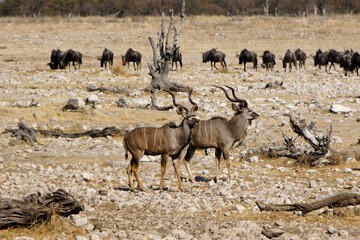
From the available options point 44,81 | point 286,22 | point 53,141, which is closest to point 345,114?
point 53,141

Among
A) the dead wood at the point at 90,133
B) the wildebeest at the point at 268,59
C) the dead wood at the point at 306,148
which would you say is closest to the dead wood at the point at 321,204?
the dead wood at the point at 306,148

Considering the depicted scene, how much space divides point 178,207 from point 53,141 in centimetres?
548

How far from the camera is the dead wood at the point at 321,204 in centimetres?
651

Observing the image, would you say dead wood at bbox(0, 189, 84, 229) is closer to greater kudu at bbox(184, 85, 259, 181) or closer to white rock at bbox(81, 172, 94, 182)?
white rock at bbox(81, 172, 94, 182)

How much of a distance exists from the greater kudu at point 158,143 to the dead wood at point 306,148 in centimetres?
273

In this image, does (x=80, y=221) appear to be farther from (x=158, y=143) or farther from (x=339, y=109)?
(x=339, y=109)

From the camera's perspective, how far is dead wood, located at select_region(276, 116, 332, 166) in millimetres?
9327

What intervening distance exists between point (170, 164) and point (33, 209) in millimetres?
4054

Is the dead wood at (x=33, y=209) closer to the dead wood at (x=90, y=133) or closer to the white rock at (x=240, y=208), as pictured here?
the white rock at (x=240, y=208)

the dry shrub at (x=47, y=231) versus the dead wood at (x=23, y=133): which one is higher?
the dry shrub at (x=47, y=231)

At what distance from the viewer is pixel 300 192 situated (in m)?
7.49

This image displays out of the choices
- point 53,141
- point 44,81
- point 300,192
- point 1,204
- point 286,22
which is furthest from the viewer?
point 286,22

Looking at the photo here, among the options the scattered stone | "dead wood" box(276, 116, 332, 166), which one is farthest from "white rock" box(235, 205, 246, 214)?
the scattered stone

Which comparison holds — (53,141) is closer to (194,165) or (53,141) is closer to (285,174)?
(194,165)
